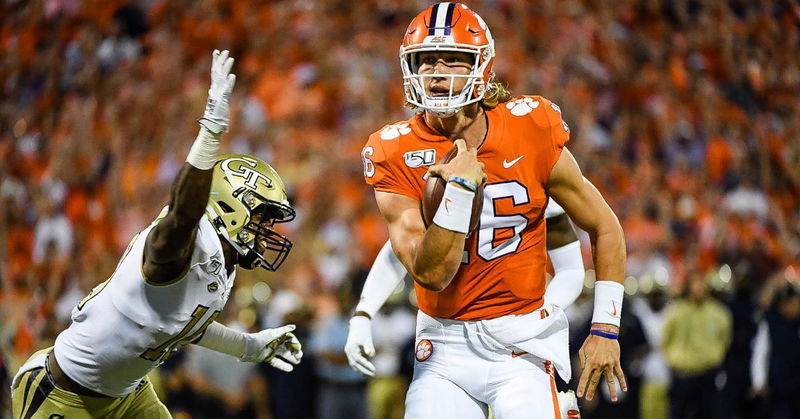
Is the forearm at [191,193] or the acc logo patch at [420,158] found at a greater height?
the forearm at [191,193]

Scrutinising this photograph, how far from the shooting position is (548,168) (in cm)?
350

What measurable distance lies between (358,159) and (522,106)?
22.7 ft

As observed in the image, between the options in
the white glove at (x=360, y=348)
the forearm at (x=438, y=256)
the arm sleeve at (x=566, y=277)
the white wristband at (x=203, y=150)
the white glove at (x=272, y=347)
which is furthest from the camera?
the arm sleeve at (x=566, y=277)

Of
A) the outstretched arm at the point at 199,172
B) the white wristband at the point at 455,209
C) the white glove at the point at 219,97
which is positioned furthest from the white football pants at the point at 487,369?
the white glove at the point at 219,97

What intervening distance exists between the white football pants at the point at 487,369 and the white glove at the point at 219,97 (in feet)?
→ 3.52

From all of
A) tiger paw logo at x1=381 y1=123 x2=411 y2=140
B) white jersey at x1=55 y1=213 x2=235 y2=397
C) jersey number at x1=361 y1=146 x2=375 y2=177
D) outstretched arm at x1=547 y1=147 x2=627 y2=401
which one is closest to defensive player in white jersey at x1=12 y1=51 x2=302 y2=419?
white jersey at x1=55 y1=213 x2=235 y2=397

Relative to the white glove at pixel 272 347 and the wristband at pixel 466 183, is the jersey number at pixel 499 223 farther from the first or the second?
the white glove at pixel 272 347

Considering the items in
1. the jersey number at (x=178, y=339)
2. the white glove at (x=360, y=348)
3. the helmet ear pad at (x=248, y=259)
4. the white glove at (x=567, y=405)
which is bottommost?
the white glove at (x=567, y=405)

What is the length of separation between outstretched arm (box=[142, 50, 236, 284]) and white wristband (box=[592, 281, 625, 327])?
1.36 meters

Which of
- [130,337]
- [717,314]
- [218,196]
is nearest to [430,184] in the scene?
[218,196]

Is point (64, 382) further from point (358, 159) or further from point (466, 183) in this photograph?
point (358, 159)

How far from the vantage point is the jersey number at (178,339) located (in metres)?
3.50

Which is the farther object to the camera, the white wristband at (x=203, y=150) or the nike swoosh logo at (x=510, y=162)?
the nike swoosh logo at (x=510, y=162)

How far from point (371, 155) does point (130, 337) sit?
1.01m
